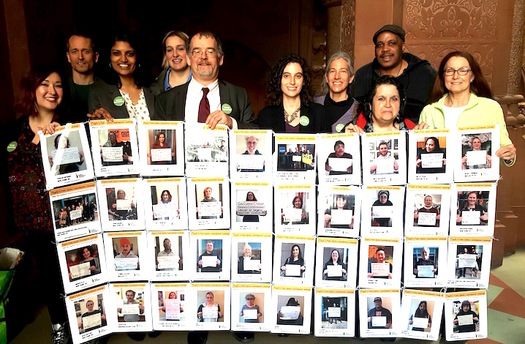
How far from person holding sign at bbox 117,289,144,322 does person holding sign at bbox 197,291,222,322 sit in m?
0.35

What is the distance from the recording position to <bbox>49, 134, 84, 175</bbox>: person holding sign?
241 cm

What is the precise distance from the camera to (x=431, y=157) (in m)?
2.46

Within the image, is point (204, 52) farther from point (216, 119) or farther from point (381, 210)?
point (381, 210)

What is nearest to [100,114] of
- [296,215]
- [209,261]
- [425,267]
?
[209,261]

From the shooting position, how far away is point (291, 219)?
2.54m

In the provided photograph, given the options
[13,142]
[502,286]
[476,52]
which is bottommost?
[502,286]

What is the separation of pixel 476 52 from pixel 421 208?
1994mm

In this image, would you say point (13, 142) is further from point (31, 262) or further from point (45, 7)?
point (45, 7)

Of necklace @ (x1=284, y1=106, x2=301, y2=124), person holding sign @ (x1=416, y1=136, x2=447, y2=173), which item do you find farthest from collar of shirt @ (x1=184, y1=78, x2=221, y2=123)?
person holding sign @ (x1=416, y1=136, x2=447, y2=173)

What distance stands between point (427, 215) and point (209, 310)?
1367mm

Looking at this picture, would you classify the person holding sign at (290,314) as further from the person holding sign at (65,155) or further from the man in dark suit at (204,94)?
the person holding sign at (65,155)

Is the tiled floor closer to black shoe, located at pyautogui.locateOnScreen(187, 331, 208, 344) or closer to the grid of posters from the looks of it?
black shoe, located at pyautogui.locateOnScreen(187, 331, 208, 344)

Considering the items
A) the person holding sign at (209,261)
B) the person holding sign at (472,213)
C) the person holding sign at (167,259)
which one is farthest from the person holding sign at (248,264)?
the person holding sign at (472,213)

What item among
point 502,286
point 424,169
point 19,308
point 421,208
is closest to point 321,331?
point 421,208
